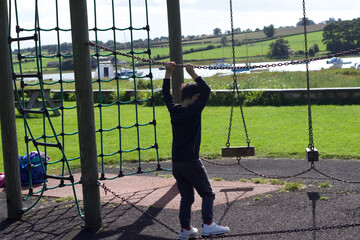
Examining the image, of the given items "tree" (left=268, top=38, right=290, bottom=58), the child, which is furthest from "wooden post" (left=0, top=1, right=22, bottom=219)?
"tree" (left=268, top=38, right=290, bottom=58)

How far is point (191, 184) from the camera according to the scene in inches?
187

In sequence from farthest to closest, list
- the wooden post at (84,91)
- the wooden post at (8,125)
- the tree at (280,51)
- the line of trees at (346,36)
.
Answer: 1. the tree at (280,51)
2. the line of trees at (346,36)
3. the wooden post at (8,125)
4. the wooden post at (84,91)

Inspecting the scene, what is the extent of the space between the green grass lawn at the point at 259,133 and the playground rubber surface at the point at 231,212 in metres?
1.60

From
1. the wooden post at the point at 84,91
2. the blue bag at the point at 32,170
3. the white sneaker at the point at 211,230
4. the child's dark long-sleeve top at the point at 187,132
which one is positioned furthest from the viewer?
the blue bag at the point at 32,170

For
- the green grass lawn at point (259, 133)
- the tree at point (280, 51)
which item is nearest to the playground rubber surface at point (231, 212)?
the green grass lawn at point (259, 133)

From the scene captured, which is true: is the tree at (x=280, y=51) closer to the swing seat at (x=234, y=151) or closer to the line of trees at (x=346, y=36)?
the line of trees at (x=346, y=36)

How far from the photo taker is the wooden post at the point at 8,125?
18.9ft

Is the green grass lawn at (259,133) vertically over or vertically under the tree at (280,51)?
under

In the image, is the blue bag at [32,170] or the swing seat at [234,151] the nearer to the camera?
the swing seat at [234,151]

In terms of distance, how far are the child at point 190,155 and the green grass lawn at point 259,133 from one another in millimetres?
4013

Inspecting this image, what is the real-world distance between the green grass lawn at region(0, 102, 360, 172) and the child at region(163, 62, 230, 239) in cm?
401

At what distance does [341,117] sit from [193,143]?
817cm

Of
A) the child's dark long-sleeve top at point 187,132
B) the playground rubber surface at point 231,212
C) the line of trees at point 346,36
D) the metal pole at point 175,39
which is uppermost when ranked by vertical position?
the line of trees at point 346,36

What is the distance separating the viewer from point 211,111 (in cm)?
1455
